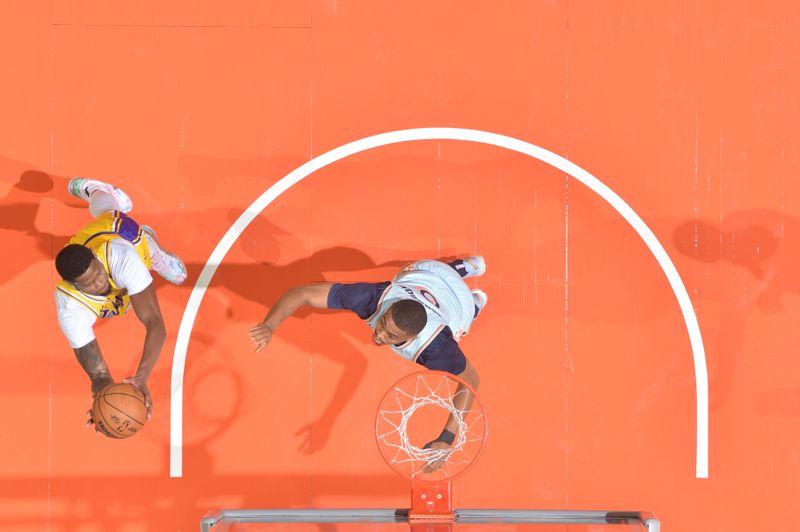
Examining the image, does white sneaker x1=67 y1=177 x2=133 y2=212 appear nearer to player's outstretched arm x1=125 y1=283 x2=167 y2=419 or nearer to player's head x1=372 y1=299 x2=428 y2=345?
player's outstretched arm x1=125 y1=283 x2=167 y2=419

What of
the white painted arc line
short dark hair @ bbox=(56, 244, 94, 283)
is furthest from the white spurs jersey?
short dark hair @ bbox=(56, 244, 94, 283)

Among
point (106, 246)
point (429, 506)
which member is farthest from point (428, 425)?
point (106, 246)

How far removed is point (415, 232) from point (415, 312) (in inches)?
64.8

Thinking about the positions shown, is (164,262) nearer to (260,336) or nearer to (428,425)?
(260,336)

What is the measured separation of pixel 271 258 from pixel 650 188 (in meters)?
3.66

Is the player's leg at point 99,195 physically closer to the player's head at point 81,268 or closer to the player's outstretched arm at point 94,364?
the player's head at point 81,268

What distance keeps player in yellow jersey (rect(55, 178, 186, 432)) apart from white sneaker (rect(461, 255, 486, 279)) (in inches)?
105

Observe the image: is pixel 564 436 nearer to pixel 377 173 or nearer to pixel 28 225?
pixel 377 173

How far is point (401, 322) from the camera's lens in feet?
16.8

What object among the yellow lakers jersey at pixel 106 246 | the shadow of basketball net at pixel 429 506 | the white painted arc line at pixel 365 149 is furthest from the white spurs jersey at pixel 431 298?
the yellow lakers jersey at pixel 106 246

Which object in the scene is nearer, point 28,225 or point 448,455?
point 448,455

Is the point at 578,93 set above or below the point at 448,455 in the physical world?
above

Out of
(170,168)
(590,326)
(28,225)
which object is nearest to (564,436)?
(590,326)

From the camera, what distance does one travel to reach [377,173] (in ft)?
22.0
